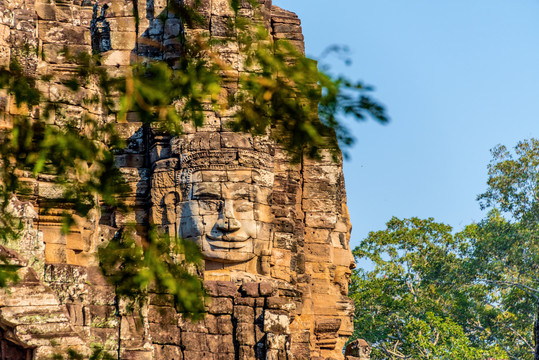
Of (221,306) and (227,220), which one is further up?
(227,220)

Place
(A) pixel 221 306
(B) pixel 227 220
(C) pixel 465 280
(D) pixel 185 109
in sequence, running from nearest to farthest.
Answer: (D) pixel 185 109 < (A) pixel 221 306 < (B) pixel 227 220 < (C) pixel 465 280

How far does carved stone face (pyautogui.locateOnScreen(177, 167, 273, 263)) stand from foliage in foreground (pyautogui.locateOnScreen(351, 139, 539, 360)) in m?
16.5

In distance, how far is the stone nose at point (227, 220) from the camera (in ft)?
53.7

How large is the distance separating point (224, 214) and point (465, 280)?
19.0 metres

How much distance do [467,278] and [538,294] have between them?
81.7 inches

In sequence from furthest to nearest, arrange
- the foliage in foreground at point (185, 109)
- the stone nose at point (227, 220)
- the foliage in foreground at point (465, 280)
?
1. the foliage in foreground at point (465, 280)
2. the stone nose at point (227, 220)
3. the foliage in foreground at point (185, 109)

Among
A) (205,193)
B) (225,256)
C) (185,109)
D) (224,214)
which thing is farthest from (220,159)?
(185,109)

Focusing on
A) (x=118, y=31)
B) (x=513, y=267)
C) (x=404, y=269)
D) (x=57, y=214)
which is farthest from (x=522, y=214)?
(x=57, y=214)

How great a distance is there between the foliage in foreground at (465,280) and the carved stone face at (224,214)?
16538 mm

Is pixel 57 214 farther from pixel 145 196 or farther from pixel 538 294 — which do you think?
pixel 538 294

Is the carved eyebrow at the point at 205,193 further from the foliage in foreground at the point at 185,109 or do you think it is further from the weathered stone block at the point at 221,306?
the foliage in foreground at the point at 185,109

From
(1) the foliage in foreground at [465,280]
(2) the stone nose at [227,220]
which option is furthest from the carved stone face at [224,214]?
(1) the foliage in foreground at [465,280]

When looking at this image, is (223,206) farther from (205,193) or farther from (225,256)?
(225,256)

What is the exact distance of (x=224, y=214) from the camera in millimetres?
16438
